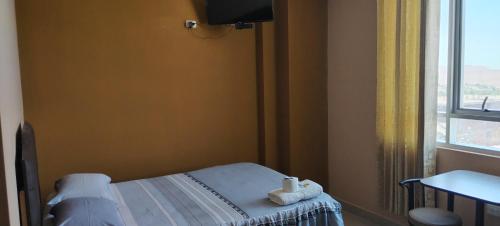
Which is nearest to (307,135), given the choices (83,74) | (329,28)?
(329,28)

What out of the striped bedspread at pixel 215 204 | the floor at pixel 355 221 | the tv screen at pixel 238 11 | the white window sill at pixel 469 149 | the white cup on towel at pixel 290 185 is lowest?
the floor at pixel 355 221

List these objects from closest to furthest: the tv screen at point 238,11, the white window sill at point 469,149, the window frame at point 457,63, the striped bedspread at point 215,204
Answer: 1. the striped bedspread at point 215,204
2. the white window sill at point 469,149
3. the window frame at point 457,63
4. the tv screen at point 238,11

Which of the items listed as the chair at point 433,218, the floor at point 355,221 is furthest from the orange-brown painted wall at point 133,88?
the chair at point 433,218

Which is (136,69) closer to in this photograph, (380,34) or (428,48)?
(380,34)

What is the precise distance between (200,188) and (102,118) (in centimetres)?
108

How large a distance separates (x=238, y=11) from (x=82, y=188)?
2056 mm

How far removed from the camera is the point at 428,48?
122 inches

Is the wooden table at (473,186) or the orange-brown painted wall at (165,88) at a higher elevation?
the orange-brown painted wall at (165,88)

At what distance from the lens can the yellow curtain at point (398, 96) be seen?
3.23 meters

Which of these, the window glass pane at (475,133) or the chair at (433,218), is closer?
the chair at (433,218)

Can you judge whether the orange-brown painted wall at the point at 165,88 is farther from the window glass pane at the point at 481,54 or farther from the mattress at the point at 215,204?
the window glass pane at the point at 481,54

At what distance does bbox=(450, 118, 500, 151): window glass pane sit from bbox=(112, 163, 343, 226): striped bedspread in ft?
3.93

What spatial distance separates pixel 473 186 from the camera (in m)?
2.56

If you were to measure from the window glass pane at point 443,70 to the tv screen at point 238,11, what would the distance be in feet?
4.82
